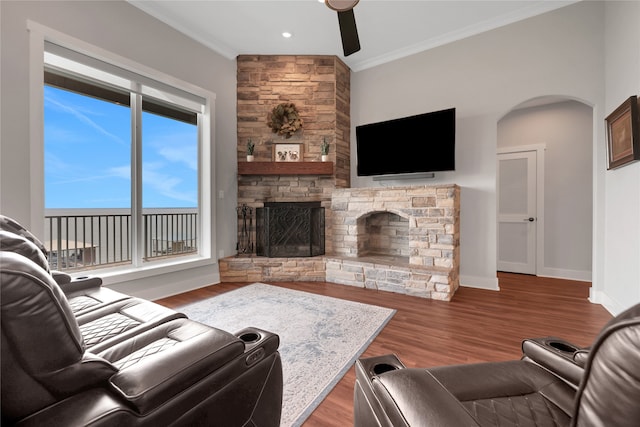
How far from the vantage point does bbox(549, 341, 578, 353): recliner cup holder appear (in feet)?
3.31

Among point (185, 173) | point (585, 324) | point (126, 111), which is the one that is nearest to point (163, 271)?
point (185, 173)

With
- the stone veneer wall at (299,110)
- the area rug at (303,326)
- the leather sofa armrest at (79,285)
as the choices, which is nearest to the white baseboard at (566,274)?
the area rug at (303,326)

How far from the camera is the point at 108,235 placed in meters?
4.28

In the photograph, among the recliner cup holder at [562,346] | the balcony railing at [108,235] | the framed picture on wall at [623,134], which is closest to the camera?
the recliner cup holder at [562,346]

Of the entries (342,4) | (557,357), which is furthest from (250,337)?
(342,4)

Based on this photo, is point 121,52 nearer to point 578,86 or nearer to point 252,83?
point 252,83

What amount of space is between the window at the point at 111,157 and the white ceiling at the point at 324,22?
32.5 inches

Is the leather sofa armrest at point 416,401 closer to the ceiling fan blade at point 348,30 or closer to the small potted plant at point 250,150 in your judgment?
the ceiling fan blade at point 348,30

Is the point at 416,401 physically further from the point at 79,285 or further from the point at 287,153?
the point at 287,153

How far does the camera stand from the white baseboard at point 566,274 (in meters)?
3.87

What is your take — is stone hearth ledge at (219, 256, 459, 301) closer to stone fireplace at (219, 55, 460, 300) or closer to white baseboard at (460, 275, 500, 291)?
stone fireplace at (219, 55, 460, 300)

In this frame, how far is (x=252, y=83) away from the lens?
4.04 metres

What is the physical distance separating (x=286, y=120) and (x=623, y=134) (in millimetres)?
3544

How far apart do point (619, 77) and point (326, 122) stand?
305 centimetres
